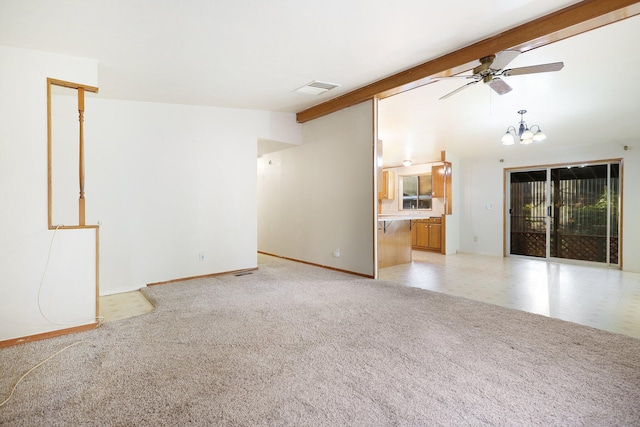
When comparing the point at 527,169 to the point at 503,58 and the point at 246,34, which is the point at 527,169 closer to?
the point at 503,58

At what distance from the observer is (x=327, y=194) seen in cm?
533

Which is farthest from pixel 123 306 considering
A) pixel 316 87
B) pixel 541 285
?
pixel 541 285

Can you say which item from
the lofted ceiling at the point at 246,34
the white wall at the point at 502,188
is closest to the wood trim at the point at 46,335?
the lofted ceiling at the point at 246,34

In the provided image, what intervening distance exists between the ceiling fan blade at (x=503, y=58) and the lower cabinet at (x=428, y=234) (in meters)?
5.31

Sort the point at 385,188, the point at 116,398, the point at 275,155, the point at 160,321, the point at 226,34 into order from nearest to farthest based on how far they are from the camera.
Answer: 1. the point at 116,398
2. the point at 226,34
3. the point at 160,321
4. the point at 275,155
5. the point at 385,188

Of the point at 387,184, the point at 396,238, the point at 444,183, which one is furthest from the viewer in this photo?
the point at 387,184

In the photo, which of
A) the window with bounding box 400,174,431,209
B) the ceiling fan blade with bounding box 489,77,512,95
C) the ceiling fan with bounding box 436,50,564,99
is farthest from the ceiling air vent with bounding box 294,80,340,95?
the window with bounding box 400,174,431,209

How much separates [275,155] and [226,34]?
12.3 ft

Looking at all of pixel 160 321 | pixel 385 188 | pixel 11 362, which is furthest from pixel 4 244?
pixel 385 188

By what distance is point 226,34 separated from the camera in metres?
2.82

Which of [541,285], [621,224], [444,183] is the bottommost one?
[541,285]

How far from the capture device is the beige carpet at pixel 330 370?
1653 millimetres

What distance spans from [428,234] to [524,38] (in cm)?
585

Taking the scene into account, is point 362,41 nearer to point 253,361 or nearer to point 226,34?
point 226,34
